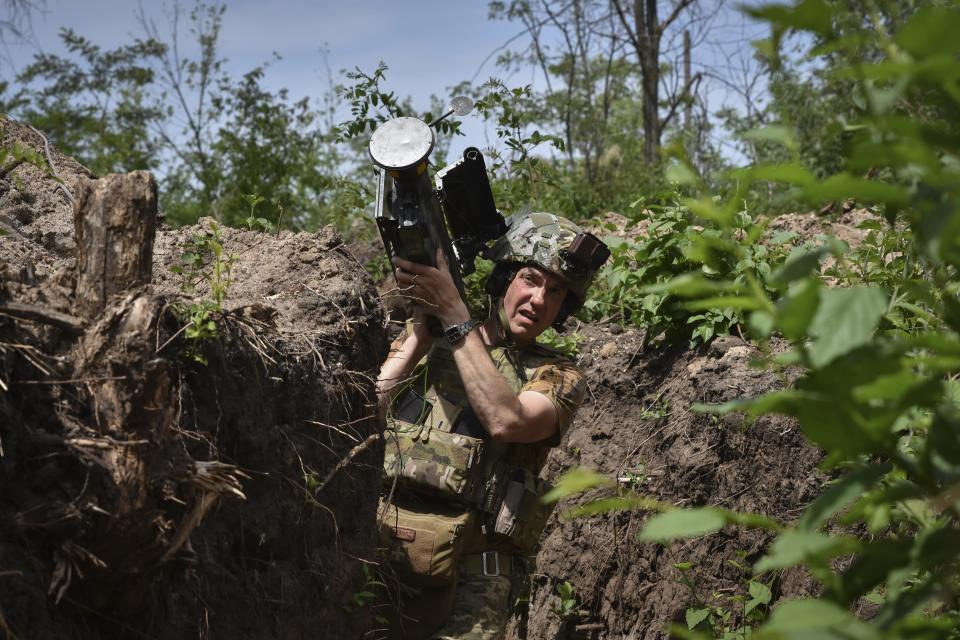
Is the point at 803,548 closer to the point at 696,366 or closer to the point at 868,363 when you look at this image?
the point at 868,363

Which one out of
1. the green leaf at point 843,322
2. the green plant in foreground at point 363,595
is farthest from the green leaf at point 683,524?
the green plant in foreground at point 363,595

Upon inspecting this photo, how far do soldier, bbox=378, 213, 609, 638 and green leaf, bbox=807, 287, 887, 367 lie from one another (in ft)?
8.84

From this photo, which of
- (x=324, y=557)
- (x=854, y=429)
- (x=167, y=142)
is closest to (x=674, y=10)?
(x=167, y=142)

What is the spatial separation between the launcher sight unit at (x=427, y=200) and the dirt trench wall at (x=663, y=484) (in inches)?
59.7

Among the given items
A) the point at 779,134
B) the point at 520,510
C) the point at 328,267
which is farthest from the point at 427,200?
the point at 779,134

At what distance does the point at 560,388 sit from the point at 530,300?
0.44m

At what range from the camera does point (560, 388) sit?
4508mm

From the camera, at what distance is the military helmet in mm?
4648

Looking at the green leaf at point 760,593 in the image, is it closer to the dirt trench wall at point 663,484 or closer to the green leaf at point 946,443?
the dirt trench wall at point 663,484

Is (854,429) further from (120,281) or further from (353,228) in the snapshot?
(353,228)

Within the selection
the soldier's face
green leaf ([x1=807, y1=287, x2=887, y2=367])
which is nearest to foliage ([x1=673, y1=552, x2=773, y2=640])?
the soldier's face

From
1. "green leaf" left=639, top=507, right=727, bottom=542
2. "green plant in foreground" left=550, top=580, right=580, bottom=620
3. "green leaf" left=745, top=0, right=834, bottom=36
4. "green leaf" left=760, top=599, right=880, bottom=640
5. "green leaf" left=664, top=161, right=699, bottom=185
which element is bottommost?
"green plant in foreground" left=550, top=580, right=580, bottom=620

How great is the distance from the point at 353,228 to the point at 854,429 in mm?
7739

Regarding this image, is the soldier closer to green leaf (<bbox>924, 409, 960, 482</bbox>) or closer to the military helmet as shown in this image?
the military helmet
